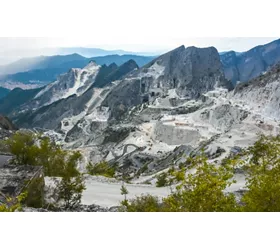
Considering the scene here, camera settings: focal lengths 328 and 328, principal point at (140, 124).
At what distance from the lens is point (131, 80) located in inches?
5625

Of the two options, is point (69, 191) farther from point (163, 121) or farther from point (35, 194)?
point (163, 121)

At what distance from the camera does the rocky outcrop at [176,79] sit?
433 ft

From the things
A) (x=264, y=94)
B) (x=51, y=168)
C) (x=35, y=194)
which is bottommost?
(x=264, y=94)

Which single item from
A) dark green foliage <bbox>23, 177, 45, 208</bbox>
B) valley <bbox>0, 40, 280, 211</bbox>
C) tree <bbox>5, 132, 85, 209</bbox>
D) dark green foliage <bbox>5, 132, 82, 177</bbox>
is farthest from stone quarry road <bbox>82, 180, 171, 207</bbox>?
dark green foliage <bbox>23, 177, 45, 208</bbox>

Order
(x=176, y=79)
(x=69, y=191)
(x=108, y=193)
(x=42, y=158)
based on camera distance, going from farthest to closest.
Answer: (x=176, y=79) < (x=42, y=158) < (x=108, y=193) < (x=69, y=191)

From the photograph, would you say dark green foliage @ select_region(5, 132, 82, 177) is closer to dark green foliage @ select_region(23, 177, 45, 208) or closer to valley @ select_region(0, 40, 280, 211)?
valley @ select_region(0, 40, 280, 211)

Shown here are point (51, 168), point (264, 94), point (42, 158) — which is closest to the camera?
point (51, 168)

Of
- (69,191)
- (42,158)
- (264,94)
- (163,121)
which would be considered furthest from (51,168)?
(264,94)

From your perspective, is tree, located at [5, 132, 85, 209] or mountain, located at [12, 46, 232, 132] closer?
tree, located at [5, 132, 85, 209]

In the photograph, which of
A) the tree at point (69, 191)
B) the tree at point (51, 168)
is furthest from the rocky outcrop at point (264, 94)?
the tree at point (69, 191)

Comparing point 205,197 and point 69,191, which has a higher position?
point 205,197

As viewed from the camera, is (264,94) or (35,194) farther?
(264,94)

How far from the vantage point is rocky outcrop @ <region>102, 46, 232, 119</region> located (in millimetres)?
131875

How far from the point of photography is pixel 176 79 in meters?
137
